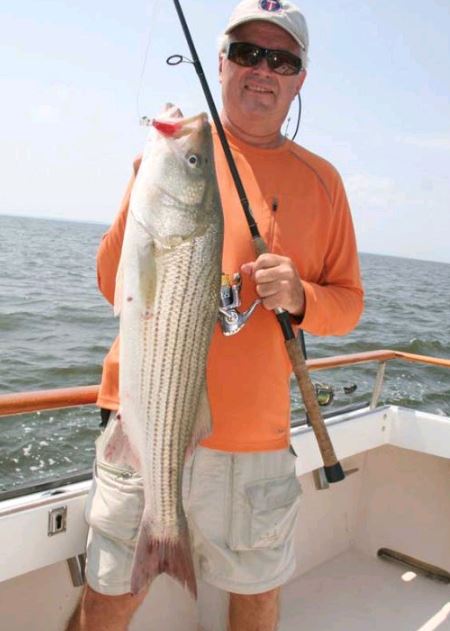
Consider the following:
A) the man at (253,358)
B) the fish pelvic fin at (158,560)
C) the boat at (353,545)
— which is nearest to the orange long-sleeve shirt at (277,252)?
the man at (253,358)

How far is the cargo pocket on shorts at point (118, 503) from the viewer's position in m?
2.60

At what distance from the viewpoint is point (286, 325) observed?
2.70 metres

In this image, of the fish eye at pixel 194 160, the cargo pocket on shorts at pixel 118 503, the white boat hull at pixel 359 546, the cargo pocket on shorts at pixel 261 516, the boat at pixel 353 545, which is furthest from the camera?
the white boat hull at pixel 359 546

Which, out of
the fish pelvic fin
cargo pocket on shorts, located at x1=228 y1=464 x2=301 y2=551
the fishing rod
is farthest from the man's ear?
the fish pelvic fin

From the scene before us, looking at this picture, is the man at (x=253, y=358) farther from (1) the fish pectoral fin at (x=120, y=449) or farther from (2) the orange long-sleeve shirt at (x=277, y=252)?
(1) the fish pectoral fin at (x=120, y=449)

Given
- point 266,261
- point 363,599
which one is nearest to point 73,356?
point 363,599

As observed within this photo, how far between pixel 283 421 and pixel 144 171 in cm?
125

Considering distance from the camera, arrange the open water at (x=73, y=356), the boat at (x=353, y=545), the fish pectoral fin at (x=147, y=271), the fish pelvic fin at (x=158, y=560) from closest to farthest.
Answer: the fish pectoral fin at (x=147, y=271), the fish pelvic fin at (x=158, y=560), the boat at (x=353, y=545), the open water at (x=73, y=356)

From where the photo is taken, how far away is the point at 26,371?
41.1ft

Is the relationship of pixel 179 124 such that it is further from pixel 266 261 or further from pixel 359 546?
pixel 359 546

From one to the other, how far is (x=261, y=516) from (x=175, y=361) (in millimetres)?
942

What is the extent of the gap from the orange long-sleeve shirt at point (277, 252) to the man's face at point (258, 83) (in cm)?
14

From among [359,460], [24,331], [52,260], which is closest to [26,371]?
[24,331]

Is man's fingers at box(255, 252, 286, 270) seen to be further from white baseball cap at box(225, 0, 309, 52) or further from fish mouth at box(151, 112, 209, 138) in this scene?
white baseball cap at box(225, 0, 309, 52)
